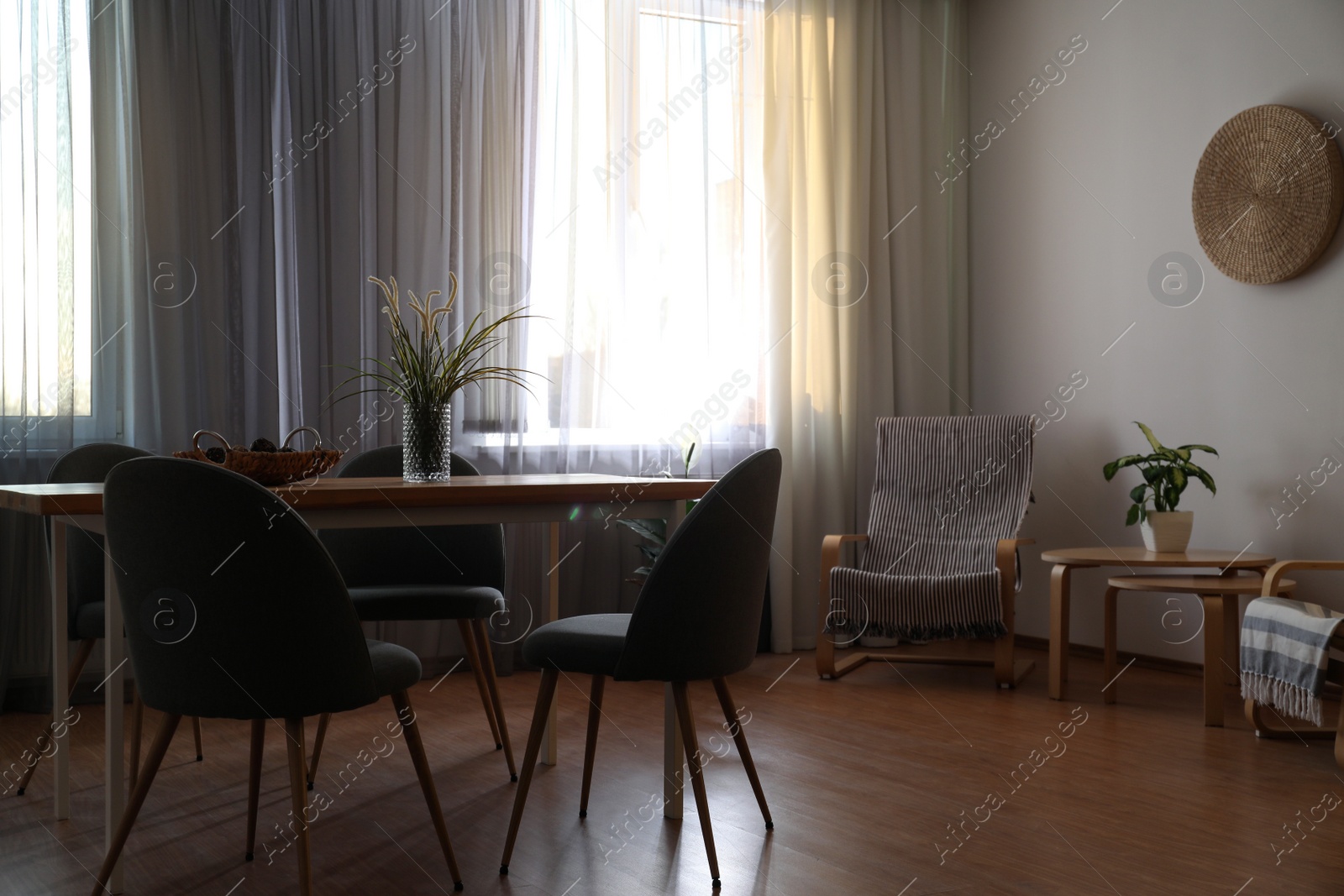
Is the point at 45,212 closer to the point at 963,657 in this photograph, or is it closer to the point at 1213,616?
the point at 963,657

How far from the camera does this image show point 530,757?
6.70 feet

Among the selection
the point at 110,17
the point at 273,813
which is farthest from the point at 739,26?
the point at 273,813

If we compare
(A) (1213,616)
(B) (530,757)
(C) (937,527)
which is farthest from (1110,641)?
(B) (530,757)

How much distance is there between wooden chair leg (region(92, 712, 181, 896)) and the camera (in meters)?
1.72

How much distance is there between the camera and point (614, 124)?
166 inches

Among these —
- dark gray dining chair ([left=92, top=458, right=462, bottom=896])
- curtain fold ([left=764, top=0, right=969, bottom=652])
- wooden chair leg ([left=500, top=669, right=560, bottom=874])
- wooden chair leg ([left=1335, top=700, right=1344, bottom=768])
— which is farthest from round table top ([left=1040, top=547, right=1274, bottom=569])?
dark gray dining chair ([left=92, top=458, right=462, bottom=896])

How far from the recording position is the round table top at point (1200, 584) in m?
3.19

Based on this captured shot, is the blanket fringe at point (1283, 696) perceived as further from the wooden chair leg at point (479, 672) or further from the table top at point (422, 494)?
the wooden chair leg at point (479, 672)

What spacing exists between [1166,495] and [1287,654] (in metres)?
1.00

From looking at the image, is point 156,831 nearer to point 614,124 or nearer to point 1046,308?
point 614,124

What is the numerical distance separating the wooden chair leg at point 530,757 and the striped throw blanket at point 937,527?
1.86 metres

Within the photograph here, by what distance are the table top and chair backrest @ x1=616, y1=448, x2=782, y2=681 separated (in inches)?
13.3

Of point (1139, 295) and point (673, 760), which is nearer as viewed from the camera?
point (673, 760)

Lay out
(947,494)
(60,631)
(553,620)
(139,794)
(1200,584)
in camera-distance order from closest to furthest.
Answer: (139,794) < (60,631) < (553,620) < (1200,584) < (947,494)
